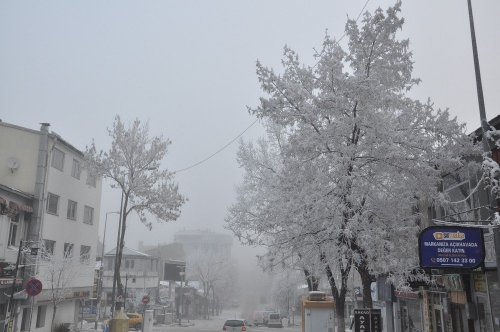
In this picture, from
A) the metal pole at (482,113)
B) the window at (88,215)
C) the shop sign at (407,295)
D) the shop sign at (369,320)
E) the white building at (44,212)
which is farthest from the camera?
the window at (88,215)

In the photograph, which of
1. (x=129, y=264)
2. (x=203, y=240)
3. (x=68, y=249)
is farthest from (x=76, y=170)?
(x=203, y=240)

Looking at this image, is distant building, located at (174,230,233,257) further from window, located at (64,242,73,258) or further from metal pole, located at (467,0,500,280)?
metal pole, located at (467,0,500,280)

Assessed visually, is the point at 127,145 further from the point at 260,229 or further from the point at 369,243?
the point at 369,243

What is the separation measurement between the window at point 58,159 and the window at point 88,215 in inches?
216

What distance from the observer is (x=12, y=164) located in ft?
93.6

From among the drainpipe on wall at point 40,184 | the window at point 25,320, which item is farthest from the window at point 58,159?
the window at point 25,320

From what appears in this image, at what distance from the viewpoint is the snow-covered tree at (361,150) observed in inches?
512

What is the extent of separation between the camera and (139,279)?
64.1 meters

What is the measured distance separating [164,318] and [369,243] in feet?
145

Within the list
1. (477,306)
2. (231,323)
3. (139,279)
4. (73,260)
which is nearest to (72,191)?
(73,260)

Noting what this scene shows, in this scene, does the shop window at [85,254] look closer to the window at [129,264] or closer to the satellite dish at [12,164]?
the satellite dish at [12,164]

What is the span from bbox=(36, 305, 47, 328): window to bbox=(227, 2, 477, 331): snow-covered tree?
71.8 ft

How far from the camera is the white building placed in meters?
26.0

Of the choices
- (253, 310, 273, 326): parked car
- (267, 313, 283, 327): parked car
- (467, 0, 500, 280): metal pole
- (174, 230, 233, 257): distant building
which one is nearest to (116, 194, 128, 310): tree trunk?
(467, 0, 500, 280): metal pole
